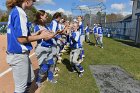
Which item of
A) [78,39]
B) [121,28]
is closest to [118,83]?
[78,39]

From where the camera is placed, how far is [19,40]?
11.2 feet

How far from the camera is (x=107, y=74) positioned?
26.7 ft

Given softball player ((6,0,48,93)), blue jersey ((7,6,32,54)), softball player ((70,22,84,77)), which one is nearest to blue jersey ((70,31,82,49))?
softball player ((70,22,84,77))

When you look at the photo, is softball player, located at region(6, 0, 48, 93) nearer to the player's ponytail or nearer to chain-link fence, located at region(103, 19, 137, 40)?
the player's ponytail

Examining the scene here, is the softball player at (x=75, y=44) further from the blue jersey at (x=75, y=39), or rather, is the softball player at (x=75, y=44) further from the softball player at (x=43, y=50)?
the softball player at (x=43, y=50)

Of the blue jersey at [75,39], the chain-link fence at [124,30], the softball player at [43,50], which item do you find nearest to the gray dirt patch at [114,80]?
the blue jersey at [75,39]

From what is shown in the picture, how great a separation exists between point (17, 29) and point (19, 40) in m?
0.17

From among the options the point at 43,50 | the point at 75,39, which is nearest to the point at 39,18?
the point at 43,50

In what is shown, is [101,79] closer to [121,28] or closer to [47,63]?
[47,63]

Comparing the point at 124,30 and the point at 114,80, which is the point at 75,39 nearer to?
the point at 114,80

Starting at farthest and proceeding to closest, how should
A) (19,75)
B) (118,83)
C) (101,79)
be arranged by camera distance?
1. (101,79)
2. (118,83)
3. (19,75)

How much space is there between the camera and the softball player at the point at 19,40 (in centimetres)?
339

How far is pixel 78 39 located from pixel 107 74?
1.75m

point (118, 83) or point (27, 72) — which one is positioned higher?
point (27, 72)
